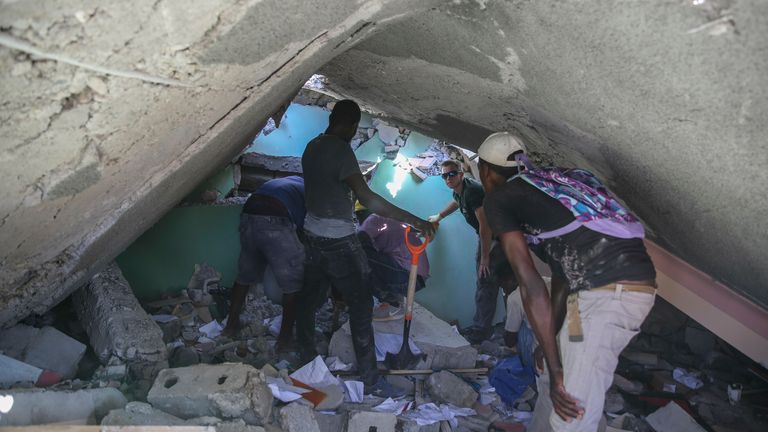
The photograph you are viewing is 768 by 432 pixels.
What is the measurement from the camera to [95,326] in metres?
3.49

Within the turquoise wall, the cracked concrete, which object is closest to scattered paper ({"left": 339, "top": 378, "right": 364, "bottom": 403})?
the cracked concrete

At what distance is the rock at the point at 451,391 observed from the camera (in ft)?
12.4

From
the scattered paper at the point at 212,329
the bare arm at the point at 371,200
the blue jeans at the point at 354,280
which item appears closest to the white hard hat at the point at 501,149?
the bare arm at the point at 371,200

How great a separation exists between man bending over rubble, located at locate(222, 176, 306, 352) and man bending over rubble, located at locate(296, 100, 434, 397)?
290 millimetres

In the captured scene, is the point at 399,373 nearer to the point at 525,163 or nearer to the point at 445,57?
the point at 525,163

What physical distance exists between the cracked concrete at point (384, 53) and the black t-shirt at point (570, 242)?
0.37 metres

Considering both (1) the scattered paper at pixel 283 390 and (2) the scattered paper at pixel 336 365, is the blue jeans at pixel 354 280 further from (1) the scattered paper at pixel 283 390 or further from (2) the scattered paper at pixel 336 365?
(1) the scattered paper at pixel 283 390

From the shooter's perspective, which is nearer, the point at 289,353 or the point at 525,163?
the point at 525,163

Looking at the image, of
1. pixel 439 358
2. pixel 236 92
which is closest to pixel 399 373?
pixel 439 358

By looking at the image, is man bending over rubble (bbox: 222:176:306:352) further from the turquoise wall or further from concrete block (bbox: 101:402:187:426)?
concrete block (bbox: 101:402:187:426)

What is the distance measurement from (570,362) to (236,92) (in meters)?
1.77

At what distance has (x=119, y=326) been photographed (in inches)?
129

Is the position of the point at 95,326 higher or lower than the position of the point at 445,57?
lower

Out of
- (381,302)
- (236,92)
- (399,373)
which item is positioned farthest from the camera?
(381,302)
